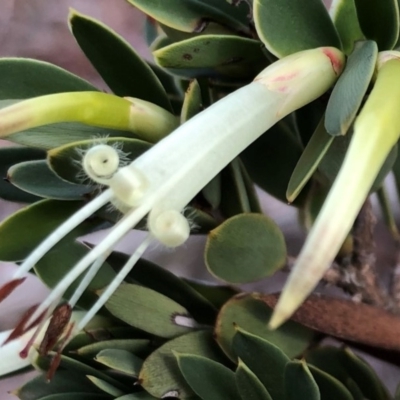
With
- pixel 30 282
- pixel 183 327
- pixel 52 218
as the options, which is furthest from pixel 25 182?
pixel 30 282

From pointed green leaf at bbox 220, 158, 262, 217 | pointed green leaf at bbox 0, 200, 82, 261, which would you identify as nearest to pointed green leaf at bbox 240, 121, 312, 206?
pointed green leaf at bbox 220, 158, 262, 217

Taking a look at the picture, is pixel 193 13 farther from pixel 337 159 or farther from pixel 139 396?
pixel 139 396

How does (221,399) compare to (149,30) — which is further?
(149,30)

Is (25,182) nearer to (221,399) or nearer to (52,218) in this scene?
(52,218)

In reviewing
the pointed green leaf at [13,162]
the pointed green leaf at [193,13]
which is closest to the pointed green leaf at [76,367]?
the pointed green leaf at [13,162]

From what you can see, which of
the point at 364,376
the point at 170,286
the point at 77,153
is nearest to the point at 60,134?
the point at 77,153

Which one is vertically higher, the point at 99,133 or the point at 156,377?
the point at 99,133
